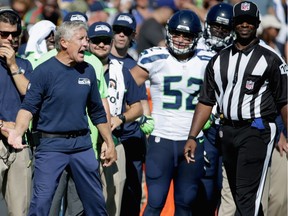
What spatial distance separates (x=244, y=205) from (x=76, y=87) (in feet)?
5.70

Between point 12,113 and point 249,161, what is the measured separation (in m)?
2.10

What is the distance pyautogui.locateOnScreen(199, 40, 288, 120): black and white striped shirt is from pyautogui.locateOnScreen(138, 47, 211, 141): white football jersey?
463mm

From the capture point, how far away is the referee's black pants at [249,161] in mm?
8555

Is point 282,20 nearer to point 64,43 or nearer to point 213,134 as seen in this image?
point 213,134

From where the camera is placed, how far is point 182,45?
29.8 ft

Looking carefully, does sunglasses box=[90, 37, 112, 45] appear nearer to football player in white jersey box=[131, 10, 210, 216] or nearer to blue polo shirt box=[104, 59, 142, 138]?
blue polo shirt box=[104, 59, 142, 138]

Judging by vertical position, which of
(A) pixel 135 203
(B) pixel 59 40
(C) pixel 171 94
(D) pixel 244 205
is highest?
(B) pixel 59 40

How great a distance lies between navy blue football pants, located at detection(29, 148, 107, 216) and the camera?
8305mm

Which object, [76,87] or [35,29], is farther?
[35,29]

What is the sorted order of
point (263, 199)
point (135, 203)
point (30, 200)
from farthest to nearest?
1. point (135, 203)
2. point (263, 199)
3. point (30, 200)

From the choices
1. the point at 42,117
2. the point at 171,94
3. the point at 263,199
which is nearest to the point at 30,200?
the point at 42,117

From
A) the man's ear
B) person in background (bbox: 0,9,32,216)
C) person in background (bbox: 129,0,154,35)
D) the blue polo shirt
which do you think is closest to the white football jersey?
the blue polo shirt

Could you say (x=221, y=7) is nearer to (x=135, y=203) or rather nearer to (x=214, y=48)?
(x=214, y=48)

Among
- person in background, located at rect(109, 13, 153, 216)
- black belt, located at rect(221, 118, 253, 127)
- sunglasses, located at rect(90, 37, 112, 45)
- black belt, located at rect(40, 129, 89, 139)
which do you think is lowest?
person in background, located at rect(109, 13, 153, 216)
